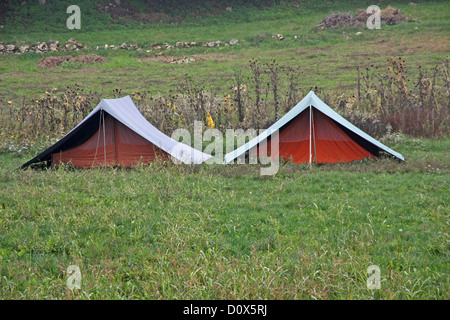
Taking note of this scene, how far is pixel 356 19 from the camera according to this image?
3041cm

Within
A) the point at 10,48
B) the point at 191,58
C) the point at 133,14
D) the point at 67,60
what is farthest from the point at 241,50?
the point at 133,14

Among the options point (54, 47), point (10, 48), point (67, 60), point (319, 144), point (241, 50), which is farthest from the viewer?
point (54, 47)

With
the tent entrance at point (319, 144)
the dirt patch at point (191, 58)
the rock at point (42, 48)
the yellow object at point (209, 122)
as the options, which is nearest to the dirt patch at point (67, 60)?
the dirt patch at point (191, 58)

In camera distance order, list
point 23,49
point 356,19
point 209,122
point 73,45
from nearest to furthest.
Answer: point 209,122
point 23,49
point 73,45
point 356,19

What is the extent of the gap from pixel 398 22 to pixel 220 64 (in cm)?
1278

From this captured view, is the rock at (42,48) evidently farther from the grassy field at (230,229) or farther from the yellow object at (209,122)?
the yellow object at (209,122)

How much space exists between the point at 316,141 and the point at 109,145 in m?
3.80

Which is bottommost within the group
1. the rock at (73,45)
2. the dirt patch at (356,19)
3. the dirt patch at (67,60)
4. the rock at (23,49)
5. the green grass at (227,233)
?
the green grass at (227,233)

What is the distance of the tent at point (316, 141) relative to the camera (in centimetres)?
922

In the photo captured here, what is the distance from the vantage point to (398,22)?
29.8 metres

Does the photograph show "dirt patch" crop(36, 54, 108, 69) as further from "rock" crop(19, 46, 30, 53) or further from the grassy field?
the grassy field

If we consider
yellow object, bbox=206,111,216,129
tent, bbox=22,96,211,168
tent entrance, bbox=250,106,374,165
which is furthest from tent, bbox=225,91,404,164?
yellow object, bbox=206,111,216,129

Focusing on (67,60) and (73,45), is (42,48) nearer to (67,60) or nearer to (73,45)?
(73,45)

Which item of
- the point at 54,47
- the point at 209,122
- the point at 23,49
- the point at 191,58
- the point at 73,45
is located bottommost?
the point at 209,122
